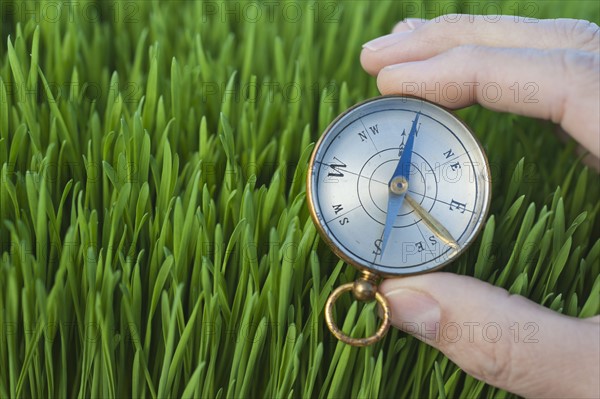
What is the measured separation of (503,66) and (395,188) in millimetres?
369

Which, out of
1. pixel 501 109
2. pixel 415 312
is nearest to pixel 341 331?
pixel 415 312

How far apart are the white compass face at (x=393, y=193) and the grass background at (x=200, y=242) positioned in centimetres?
6

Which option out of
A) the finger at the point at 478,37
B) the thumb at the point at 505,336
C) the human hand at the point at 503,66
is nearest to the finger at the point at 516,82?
the human hand at the point at 503,66

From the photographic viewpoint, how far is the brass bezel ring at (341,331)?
45.0 inches

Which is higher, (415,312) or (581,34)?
(581,34)

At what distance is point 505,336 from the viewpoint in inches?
43.6

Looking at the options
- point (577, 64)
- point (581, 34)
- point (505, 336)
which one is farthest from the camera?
point (581, 34)

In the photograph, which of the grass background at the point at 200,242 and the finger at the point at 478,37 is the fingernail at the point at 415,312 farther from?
the finger at the point at 478,37

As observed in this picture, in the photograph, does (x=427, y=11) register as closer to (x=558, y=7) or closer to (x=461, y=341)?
(x=558, y=7)

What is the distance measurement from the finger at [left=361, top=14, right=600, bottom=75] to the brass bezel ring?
589 mm

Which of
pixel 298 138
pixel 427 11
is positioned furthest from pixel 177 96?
pixel 427 11

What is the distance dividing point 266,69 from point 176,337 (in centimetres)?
81

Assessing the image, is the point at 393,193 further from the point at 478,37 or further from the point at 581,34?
the point at 581,34

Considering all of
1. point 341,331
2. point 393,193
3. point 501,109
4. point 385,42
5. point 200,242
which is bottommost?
point 341,331
